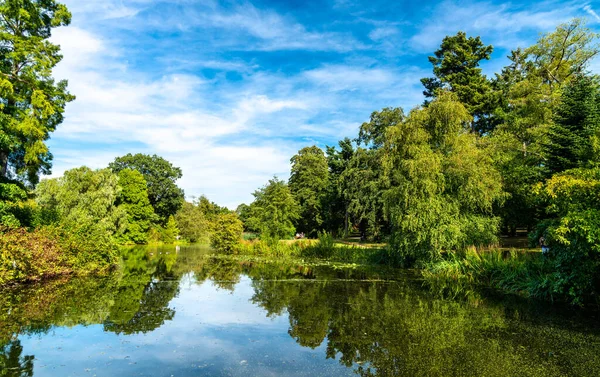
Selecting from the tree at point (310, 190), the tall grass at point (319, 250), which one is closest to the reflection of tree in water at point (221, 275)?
the tall grass at point (319, 250)

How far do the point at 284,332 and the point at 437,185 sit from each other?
12327mm

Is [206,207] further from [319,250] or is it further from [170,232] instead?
[319,250]

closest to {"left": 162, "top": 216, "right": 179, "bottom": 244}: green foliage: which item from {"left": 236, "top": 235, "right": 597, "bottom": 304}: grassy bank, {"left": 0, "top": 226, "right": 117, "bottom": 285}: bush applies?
{"left": 0, "top": 226, "right": 117, "bottom": 285}: bush

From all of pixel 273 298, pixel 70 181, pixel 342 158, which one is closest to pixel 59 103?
pixel 273 298

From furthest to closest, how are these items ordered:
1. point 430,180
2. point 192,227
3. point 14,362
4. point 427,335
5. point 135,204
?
point 192,227 < point 135,204 < point 430,180 < point 427,335 < point 14,362

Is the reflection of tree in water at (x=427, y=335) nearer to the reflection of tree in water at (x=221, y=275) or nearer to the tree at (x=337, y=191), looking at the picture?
the reflection of tree in water at (x=221, y=275)

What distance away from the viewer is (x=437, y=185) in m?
17.5

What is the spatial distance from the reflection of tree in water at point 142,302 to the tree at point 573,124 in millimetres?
15868

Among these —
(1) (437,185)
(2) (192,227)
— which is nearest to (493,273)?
(1) (437,185)

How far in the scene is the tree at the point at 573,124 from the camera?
1416 centimetres

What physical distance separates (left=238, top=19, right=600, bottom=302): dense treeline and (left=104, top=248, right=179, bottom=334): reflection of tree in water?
425 inches

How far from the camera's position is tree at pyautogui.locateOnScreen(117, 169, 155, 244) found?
42.8 meters

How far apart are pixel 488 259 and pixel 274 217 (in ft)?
63.9

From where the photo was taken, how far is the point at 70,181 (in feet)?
111
